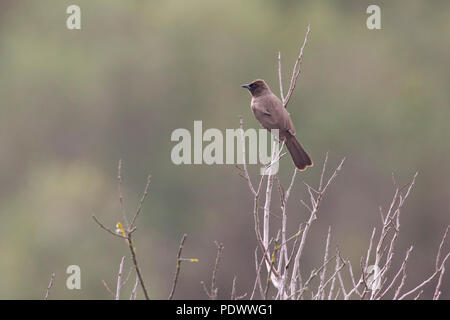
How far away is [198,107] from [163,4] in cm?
432

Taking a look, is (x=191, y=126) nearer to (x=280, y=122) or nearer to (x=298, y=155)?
(x=280, y=122)

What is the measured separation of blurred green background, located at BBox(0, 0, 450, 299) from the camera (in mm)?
22109

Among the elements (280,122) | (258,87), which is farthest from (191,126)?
(280,122)

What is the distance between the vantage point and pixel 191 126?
82.1 feet

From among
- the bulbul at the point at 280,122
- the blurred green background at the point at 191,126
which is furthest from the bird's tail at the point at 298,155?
the blurred green background at the point at 191,126

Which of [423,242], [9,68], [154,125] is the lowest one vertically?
[423,242]

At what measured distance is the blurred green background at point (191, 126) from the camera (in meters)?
22.1

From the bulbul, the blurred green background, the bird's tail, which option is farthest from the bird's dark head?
the blurred green background

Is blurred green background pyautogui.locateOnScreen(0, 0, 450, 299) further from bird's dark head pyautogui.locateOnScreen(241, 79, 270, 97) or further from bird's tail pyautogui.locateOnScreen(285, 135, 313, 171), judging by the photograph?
bird's tail pyautogui.locateOnScreen(285, 135, 313, 171)

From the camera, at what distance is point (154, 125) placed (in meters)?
26.5

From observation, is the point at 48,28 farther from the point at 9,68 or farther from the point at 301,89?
the point at 301,89

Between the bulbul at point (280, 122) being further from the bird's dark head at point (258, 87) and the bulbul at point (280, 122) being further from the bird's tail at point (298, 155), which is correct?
the bird's dark head at point (258, 87)
